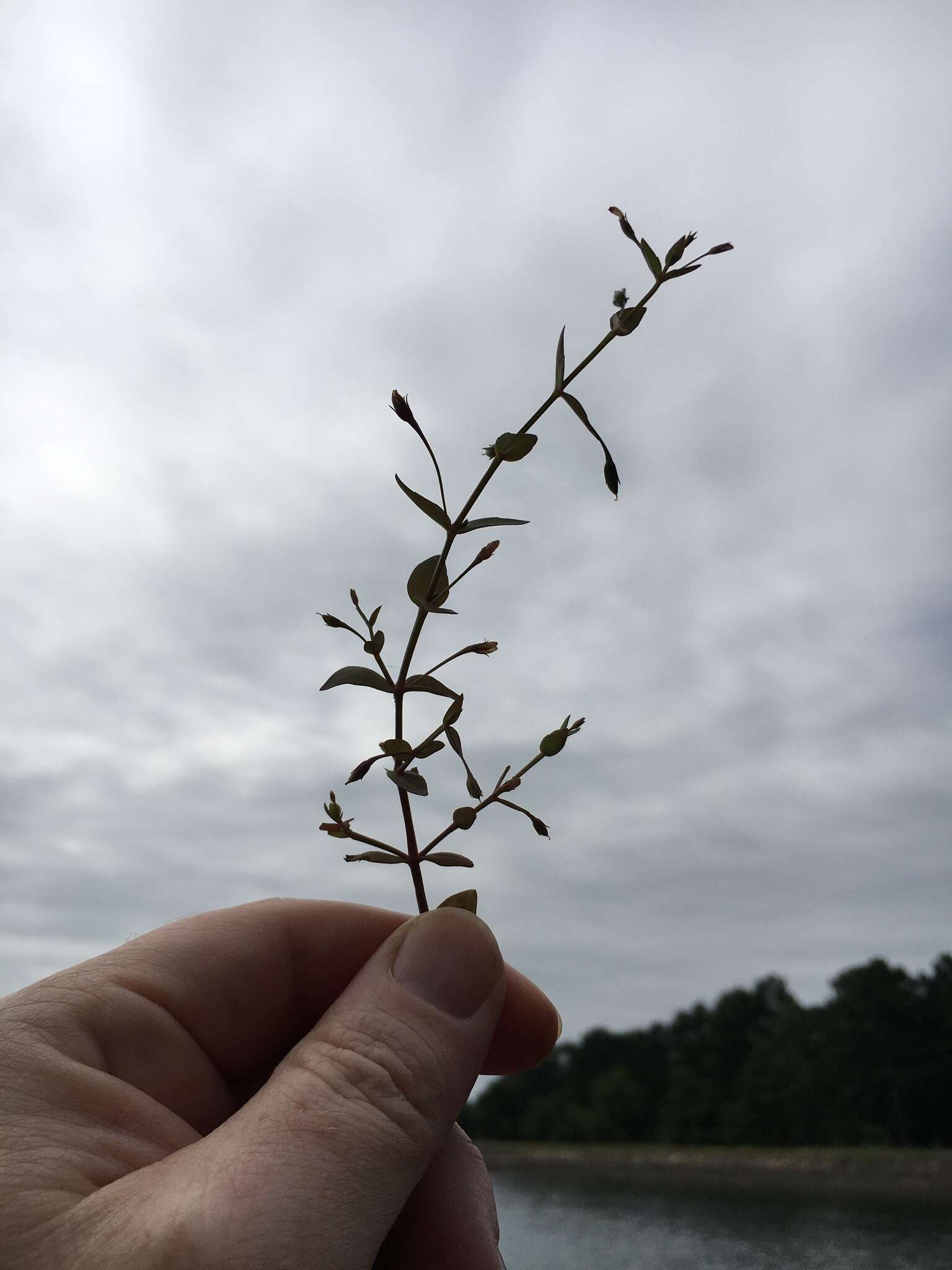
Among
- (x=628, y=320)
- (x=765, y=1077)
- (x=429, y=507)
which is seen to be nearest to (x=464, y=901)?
(x=429, y=507)

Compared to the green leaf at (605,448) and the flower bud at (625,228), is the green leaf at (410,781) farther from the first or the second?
the flower bud at (625,228)

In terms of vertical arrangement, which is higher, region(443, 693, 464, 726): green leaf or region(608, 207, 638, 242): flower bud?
region(608, 207, 638, 242): flower bud

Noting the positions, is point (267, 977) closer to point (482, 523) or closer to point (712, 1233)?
point (482, 523)

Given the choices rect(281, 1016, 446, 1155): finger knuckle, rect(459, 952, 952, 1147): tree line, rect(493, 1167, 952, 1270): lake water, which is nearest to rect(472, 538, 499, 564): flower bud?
rect(281, 1016, 446, 1155): finger knuckle

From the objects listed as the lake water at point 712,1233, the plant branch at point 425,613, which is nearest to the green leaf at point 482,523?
the plant branch at point 425,613

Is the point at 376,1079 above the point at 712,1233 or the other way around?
above

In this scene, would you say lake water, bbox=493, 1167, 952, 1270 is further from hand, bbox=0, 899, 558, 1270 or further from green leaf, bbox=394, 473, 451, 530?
green leaf, bbox=394, 473, 451, 530
